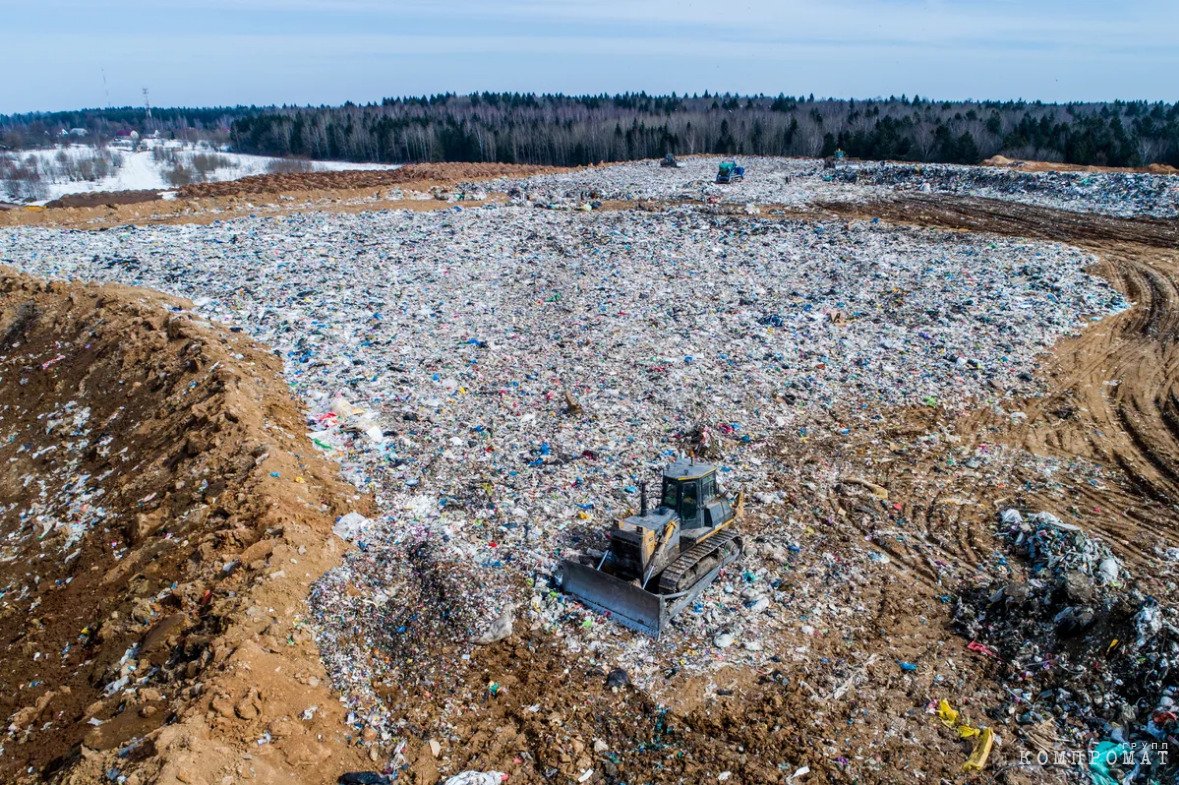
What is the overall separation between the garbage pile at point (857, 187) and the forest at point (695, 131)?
11.0 meters

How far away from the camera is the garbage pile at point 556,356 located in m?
5.99

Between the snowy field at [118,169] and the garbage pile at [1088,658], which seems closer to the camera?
the garbage pile at [1088,658]

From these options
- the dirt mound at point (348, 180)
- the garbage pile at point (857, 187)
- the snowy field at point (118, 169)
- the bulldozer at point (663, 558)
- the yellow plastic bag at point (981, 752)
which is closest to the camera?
the yellow plastic bag at point (981, 752)

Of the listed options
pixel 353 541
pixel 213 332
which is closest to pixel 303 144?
pixel 213 332

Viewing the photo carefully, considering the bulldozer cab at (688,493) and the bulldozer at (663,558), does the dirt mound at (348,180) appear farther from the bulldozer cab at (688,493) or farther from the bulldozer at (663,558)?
the bulldozer at (663,558)

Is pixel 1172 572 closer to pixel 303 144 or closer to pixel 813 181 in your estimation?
pixel 813 181

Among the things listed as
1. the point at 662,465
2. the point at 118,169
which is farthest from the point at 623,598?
the point at 118,169

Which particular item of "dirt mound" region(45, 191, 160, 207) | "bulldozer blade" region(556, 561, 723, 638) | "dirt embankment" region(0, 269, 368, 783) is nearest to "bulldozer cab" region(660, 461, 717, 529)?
"bulldozer blade" region(556, 561, 723, 638)

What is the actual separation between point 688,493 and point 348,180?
28.8m

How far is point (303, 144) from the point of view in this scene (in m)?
73.9

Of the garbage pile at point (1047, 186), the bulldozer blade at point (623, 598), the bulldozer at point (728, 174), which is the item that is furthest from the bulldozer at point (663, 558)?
the bulldozer at point (728, 174)

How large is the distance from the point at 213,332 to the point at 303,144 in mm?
72455

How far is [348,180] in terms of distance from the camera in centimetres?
3075

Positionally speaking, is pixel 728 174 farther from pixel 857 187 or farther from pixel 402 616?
pixel 402 616
